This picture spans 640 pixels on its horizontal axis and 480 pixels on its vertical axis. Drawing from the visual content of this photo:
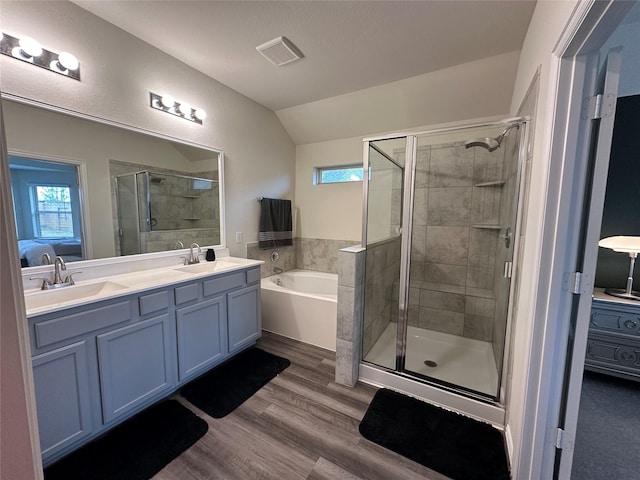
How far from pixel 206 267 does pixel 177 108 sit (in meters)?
1.44

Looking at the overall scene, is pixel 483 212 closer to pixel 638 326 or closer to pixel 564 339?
pixel 638 326

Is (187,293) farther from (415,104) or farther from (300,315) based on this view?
(415,104)

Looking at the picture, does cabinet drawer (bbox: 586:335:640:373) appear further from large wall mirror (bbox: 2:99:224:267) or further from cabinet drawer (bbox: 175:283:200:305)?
large wall mirror (bbox: 2:99:224:267)

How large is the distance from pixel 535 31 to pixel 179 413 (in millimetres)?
3285

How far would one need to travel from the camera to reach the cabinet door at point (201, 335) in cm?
192

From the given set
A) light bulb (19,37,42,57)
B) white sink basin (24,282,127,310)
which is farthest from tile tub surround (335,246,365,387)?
light bulb (19,37,42,57)

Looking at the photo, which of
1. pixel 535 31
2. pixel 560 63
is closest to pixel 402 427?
pixel 560 63

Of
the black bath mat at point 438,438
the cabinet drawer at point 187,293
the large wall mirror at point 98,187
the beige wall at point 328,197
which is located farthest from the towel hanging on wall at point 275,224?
the black bath mat at point 438,438

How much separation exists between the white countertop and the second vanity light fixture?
1.35m

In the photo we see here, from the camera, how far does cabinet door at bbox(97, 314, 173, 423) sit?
5.00 ft

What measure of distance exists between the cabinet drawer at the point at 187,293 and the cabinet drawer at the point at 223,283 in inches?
3.0

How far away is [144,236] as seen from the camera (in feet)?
7.20

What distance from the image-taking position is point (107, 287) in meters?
1.82

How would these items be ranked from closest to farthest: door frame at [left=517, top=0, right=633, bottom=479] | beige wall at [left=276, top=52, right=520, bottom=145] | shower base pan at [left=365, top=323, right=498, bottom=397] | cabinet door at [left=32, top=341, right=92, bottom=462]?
door frame at [left=517, top=0, right=633, bottom=479], cabinet door at [left=32, top=341, right=92, bottom=462], shower base pan at [left=365, top=323, right=498, bottom=397], beige wall at [left=276, top=52, right=520, bottom=145]
